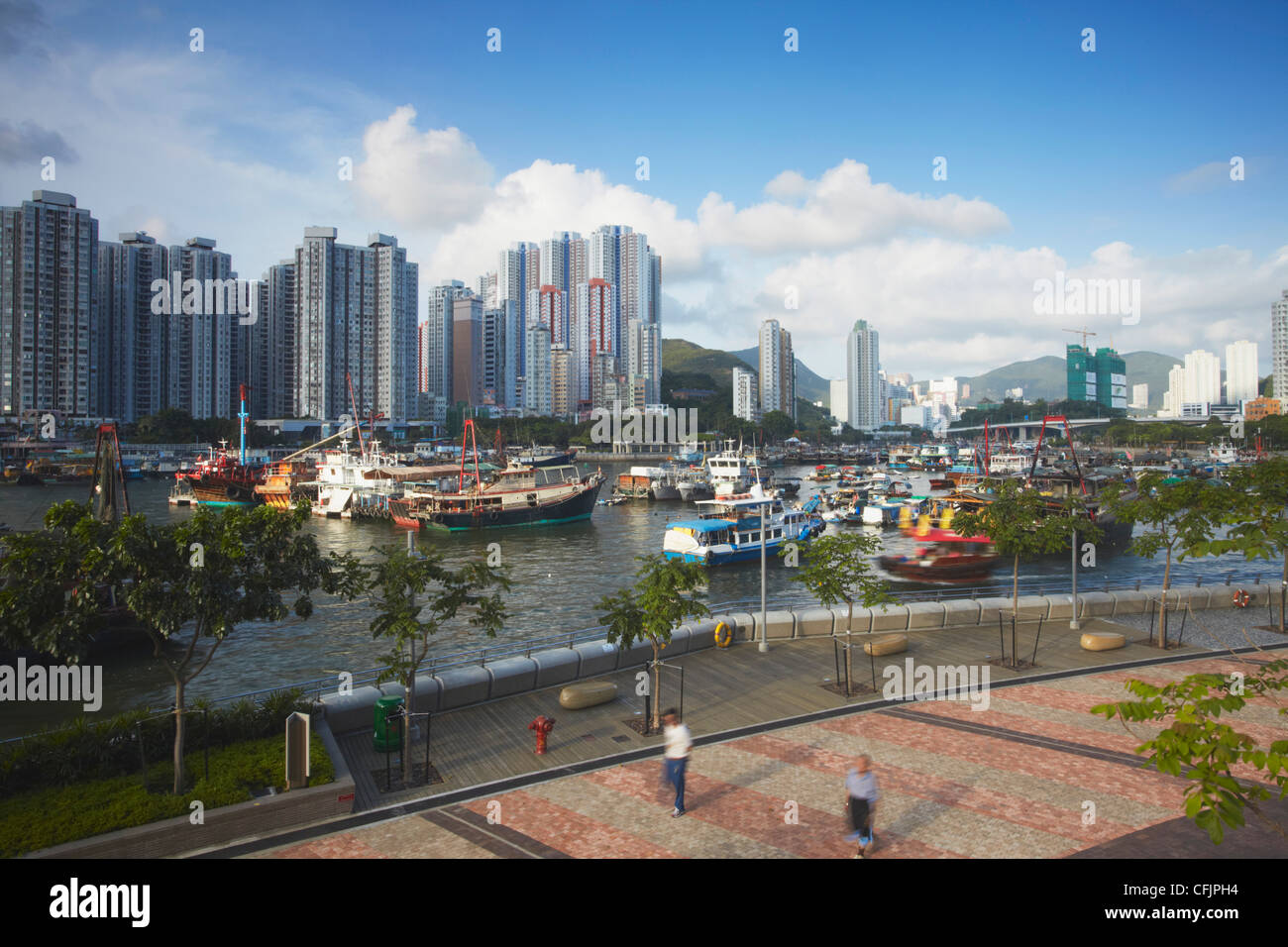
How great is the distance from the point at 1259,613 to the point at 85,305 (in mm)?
148240

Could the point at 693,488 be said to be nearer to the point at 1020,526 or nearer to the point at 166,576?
the point at 1020,526

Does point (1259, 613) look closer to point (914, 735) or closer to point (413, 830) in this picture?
point (914, 735)

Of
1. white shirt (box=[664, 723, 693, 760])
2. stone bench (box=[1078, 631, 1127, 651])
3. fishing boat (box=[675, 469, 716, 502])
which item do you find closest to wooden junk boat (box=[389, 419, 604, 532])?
fishing boat (box=[675, 469, 716, 502])

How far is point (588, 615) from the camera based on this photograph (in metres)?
32.7

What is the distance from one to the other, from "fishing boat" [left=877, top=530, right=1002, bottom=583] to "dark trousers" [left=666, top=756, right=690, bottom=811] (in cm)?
3459

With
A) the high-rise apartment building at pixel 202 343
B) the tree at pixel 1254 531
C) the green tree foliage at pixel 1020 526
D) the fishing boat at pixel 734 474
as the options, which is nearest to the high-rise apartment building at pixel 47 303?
the high-rise apartment building at pixel 202 343

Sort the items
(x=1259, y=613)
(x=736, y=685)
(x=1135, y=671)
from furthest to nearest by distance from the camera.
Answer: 1. (x=1259, y=613)
2. (x=1135, y=671)
3. (x=736, y=685)

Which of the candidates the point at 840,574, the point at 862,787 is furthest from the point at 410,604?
the point at 840,574

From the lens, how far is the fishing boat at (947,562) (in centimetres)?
4138

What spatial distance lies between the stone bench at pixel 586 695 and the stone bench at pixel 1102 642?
11817 millimetres

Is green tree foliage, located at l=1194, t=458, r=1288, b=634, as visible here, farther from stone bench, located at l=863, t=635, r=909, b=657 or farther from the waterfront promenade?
stone bench, located at l=863, t=635, r=909, b=657
